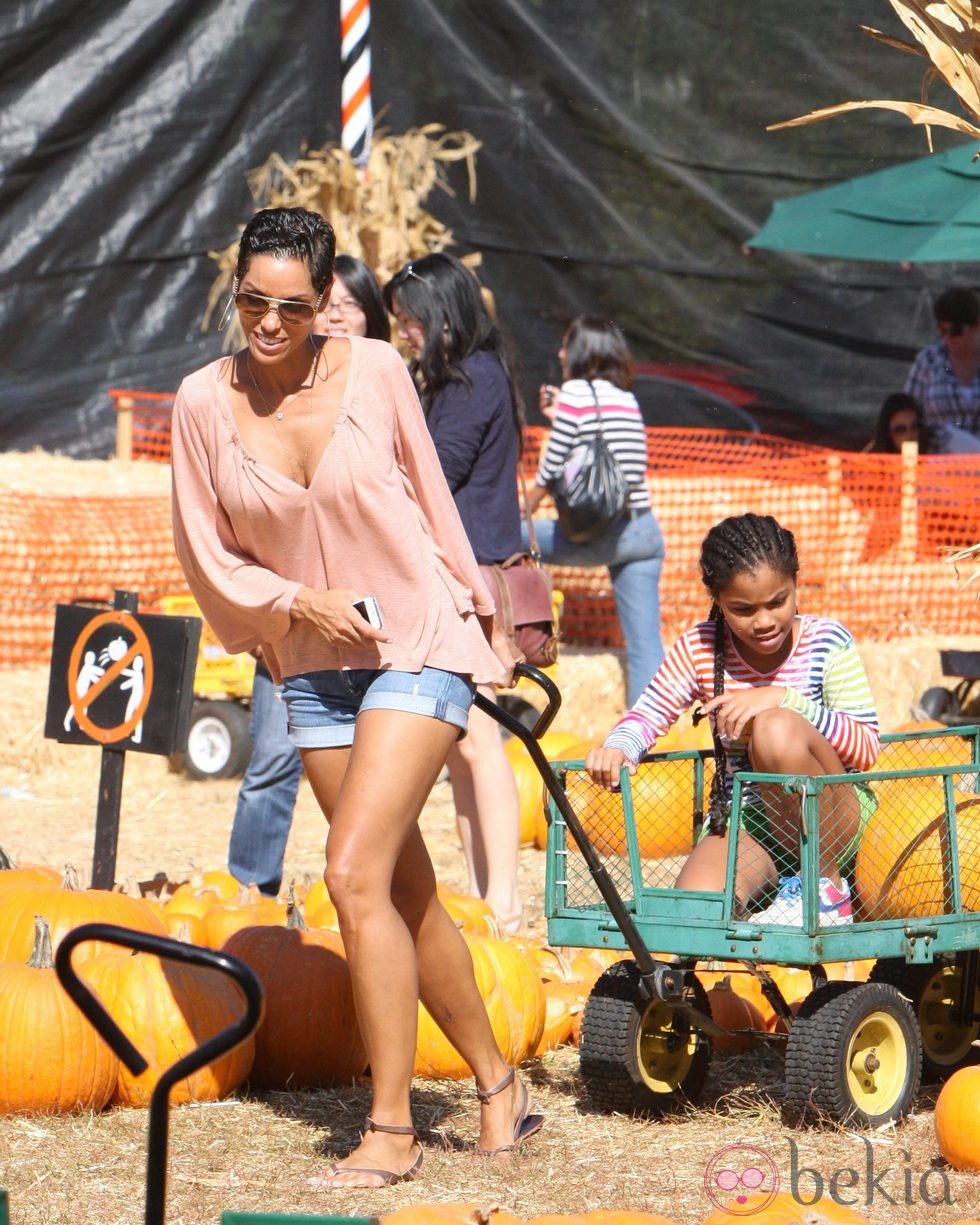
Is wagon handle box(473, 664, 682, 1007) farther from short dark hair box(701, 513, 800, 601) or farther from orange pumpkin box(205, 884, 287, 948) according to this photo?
orange pumpkin box(205, 884, 287, 948)

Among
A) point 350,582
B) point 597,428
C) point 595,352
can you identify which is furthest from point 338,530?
point 595,352

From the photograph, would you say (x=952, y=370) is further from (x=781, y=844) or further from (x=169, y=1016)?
(x=169, y=1016)

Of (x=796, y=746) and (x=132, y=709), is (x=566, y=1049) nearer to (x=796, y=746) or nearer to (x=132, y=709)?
(x=796, y=746)

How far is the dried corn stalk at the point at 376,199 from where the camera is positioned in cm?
1081

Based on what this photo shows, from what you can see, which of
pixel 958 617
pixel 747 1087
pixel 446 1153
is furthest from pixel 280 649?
pixel 958 617

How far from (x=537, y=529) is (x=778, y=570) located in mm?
4534

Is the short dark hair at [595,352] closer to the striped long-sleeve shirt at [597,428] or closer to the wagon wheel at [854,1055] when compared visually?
the striped long-sleeve shirt at [597,428]

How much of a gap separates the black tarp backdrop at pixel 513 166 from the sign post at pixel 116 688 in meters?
5.48

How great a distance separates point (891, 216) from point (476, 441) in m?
7.56

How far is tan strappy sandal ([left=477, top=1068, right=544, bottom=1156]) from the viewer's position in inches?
152

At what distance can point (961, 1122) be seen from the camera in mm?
3699

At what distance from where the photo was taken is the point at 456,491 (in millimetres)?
5730

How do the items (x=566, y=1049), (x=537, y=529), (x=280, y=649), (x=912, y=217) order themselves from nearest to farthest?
(x=280, y=649), (x=566, y=1049), (x=537, y=529), (x=912, y=217)
